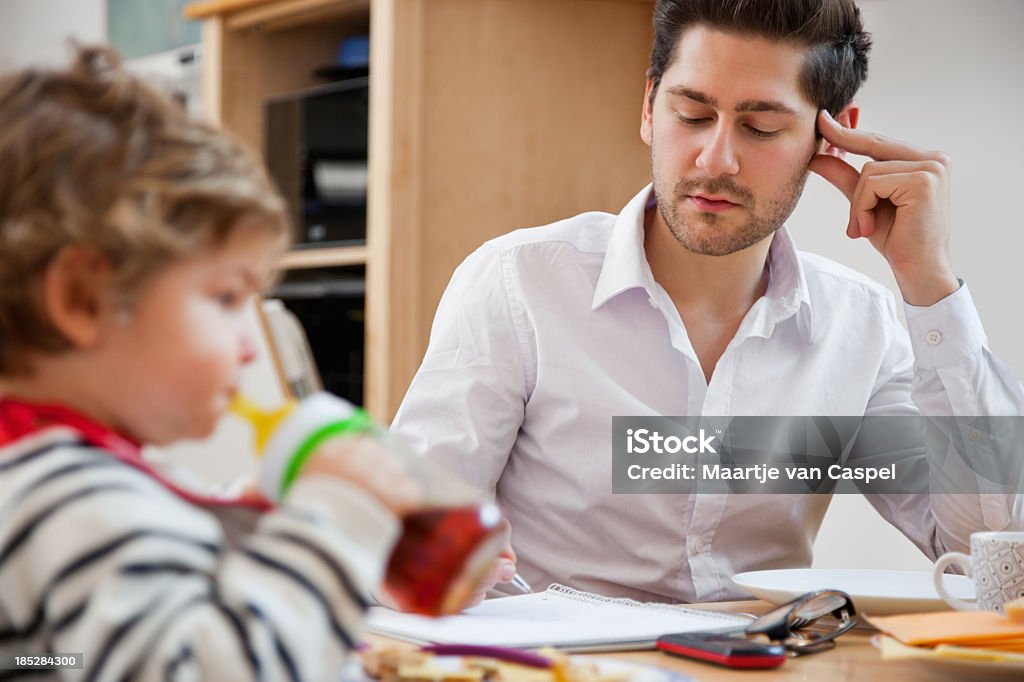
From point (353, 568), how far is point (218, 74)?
2255mm

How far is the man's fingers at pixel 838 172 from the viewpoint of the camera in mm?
1380

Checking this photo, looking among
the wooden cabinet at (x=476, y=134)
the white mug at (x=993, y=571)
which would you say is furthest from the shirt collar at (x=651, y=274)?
the wooden cabinet at (x=476, y=134)

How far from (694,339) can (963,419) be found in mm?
318

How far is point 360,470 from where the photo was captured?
458 mm

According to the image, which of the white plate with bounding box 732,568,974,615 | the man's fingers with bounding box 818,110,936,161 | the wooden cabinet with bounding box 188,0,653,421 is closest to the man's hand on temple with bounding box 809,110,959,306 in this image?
the man's fingers with bounding box 818,110,936,161

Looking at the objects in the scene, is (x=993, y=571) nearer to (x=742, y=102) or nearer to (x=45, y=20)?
(x=742, y=102)

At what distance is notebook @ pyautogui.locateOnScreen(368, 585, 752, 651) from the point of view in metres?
0.77

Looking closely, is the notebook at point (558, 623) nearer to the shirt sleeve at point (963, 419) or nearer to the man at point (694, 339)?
the man at point (694, 339)

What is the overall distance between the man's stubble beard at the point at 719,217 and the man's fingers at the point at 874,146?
2.6 inches

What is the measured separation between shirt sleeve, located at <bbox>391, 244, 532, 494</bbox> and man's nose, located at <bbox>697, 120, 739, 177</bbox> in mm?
258

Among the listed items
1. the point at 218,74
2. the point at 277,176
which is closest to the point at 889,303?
the point at 277,176

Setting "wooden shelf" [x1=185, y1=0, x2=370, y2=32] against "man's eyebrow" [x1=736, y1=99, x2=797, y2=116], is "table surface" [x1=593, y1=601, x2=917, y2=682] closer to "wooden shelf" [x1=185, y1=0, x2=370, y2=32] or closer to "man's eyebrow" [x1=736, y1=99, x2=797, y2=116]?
"man's eyebrow" [x1=736, y1=99, x2=797, y2=116]

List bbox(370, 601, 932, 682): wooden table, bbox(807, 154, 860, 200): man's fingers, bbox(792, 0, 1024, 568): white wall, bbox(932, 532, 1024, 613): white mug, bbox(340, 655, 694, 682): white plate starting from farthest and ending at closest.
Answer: bbox(792, 0, 1024, 568): white wall < bbox(807, 154, 860, 200): man's fingers < bbox(932, 532, 1024, 613): white mug < bbox(370, 601, 932, 682): wooden table < bbox(340, 655, 694, 682): white plate

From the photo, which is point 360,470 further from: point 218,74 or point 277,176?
point 218,74
